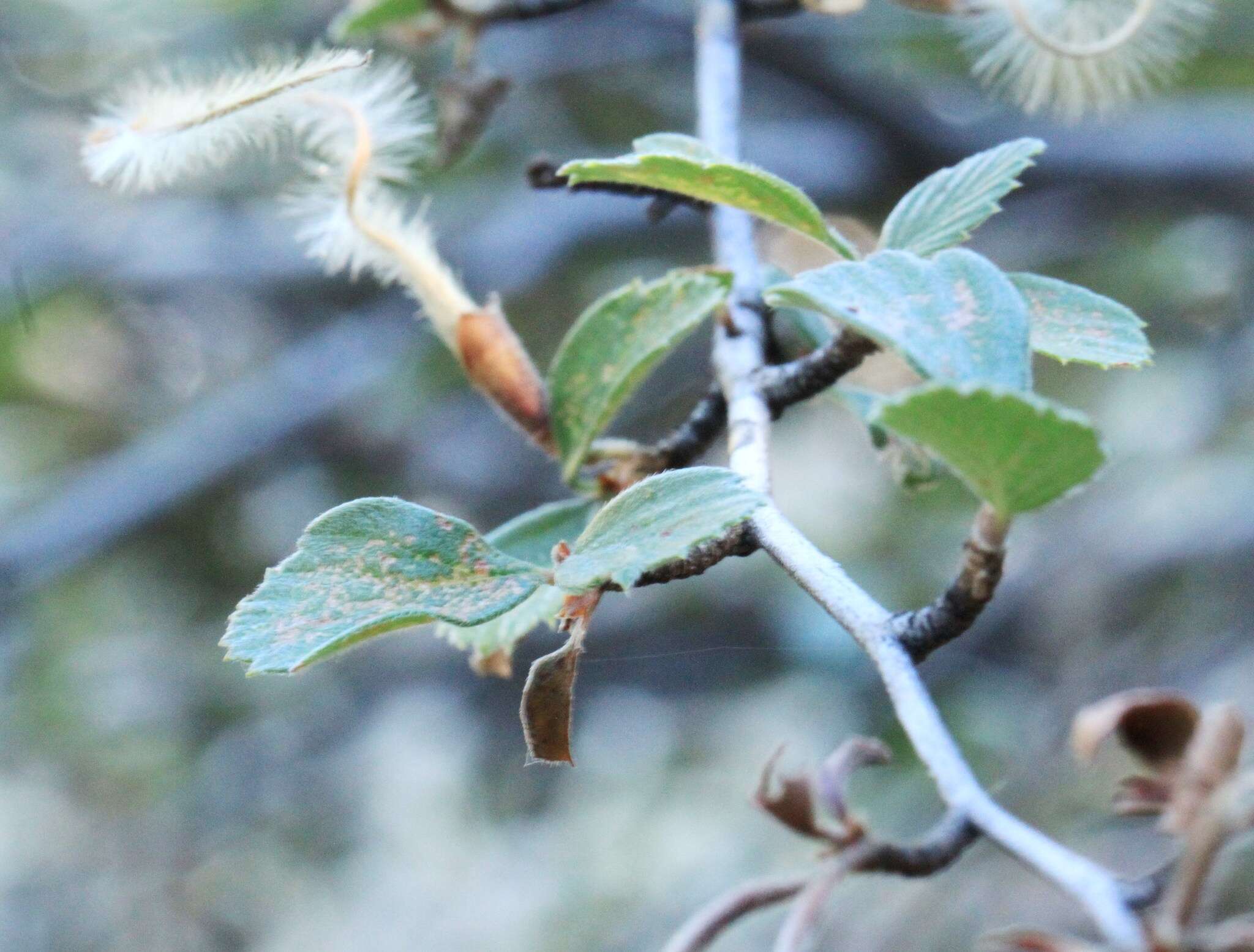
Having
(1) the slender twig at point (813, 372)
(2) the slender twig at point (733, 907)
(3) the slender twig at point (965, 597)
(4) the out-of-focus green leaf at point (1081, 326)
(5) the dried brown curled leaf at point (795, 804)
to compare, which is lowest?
(2) the slender twig at point (733, 907)

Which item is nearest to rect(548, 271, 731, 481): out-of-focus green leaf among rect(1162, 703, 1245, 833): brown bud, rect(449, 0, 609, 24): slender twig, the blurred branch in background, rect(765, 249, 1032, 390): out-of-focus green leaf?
rect(765, 249, 1032, 390): out-of-focus green leaf

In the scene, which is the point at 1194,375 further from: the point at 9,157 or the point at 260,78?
the point at 9,157

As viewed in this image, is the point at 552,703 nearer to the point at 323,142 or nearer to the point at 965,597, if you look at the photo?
the point at 965,597

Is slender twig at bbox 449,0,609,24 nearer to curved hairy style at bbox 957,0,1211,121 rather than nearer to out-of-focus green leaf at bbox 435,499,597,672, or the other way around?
curved hairy style at bbox 957,0,1211,121

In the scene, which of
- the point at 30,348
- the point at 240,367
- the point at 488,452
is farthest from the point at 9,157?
the point at 488,452

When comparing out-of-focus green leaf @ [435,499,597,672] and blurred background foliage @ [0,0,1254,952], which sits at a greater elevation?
out-of-focus green leaf @ [435,499,597,672]

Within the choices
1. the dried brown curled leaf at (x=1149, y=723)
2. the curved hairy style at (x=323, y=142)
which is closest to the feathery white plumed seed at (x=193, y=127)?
the curved hairy style at (x=323, y=142)

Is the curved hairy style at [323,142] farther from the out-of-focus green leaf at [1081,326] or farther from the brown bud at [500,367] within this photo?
the out-of-focus green leaf at [1081,326]
